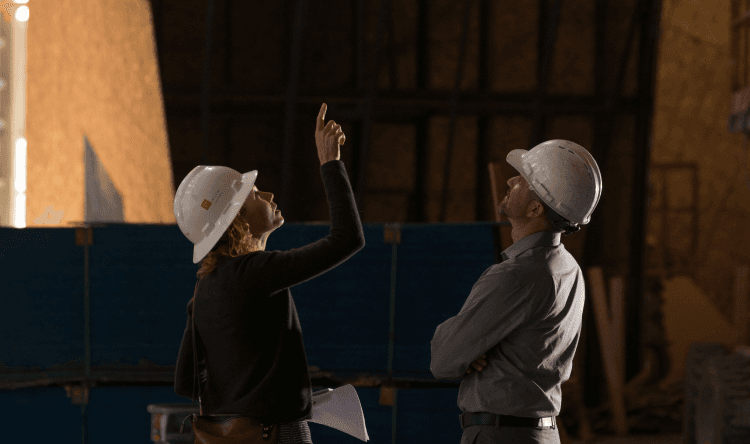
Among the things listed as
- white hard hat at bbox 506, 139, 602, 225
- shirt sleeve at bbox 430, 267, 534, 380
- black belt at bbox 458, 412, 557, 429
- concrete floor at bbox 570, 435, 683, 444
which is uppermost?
white hard hat at bbox 506, 139, 602, 225

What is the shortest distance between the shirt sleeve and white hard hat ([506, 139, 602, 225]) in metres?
0.30

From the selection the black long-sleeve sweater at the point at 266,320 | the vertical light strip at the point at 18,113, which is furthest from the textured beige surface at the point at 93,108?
the black long-sleeve sweater at the point at 266,320

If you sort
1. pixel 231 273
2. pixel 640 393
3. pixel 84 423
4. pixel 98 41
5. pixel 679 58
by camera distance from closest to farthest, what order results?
pixel 231 273, pixel 84 423, pixel 98 41, pixel 640 393, pixel 679 58

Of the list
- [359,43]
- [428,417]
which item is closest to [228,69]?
[359,43]

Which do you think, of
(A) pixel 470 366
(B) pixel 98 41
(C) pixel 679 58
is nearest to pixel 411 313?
(A) pixel 470 366

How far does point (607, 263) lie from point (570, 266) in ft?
21.9

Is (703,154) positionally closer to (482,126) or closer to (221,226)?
(482,126)

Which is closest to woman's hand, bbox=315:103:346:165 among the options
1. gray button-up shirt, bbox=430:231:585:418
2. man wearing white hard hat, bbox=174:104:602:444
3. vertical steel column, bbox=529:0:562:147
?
man wearing white hard hat, bbox=174:104:602:444

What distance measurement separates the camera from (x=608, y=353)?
7.82 m

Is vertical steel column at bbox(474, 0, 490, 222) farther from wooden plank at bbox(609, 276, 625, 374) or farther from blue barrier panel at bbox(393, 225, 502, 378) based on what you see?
blue barrier panel at bbox(393, 225, 502, 378)

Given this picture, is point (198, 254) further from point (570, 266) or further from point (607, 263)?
point (607, 263)

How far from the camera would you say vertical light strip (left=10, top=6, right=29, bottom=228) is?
3.98 m

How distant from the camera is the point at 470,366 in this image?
2111 mm

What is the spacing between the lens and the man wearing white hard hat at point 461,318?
2002 millimetres
